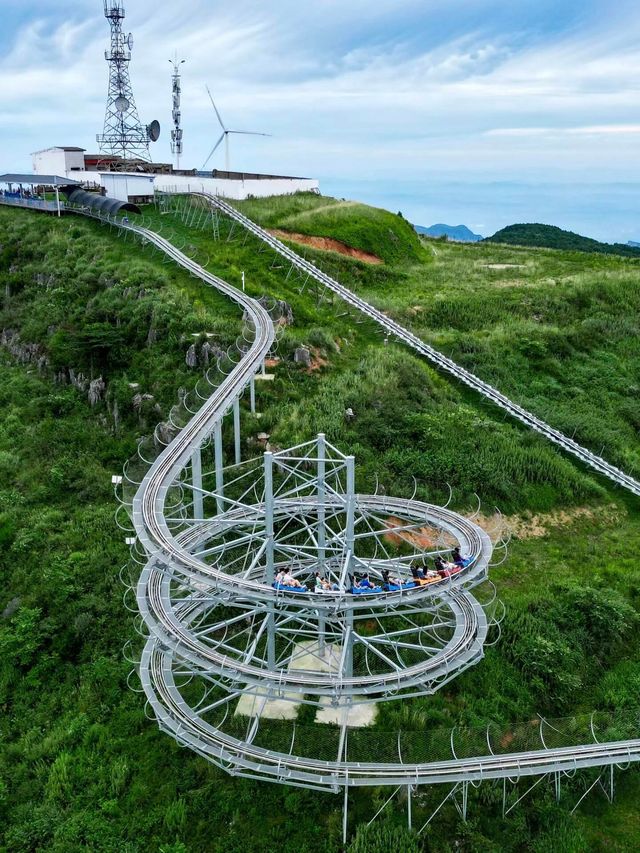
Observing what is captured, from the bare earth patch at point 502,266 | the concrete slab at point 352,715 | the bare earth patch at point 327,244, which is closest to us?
the concrete slab at point 352,715

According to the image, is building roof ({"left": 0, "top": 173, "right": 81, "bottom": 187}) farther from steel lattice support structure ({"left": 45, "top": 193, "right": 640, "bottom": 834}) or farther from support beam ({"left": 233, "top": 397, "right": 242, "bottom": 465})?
steel lattice support structure ({"left": 45, "top": 193, "right": 640, "bottom": 834})

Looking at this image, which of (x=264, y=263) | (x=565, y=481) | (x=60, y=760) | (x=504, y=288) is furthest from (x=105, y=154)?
(x=60, y=760)

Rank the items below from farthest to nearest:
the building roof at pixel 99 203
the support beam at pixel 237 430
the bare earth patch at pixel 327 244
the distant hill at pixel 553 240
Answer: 1. the distant hill at pixel 553 240
2. the bare earth patch at pixel 327 244
3. the building roof at pixel 99 203
4. the support beam at pixel 237 430

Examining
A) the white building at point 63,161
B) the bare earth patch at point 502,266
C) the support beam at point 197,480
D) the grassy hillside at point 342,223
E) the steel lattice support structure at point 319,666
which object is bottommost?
the steel lattice support structure at point 319,666

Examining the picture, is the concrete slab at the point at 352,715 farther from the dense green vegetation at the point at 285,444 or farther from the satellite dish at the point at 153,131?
the satellite dish at the point at 153,131

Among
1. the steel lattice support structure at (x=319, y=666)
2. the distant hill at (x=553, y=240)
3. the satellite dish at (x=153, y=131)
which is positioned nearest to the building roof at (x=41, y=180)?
the satellite dish at (x=153, y=131)

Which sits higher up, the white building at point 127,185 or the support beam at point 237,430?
the white building at point 127,185
